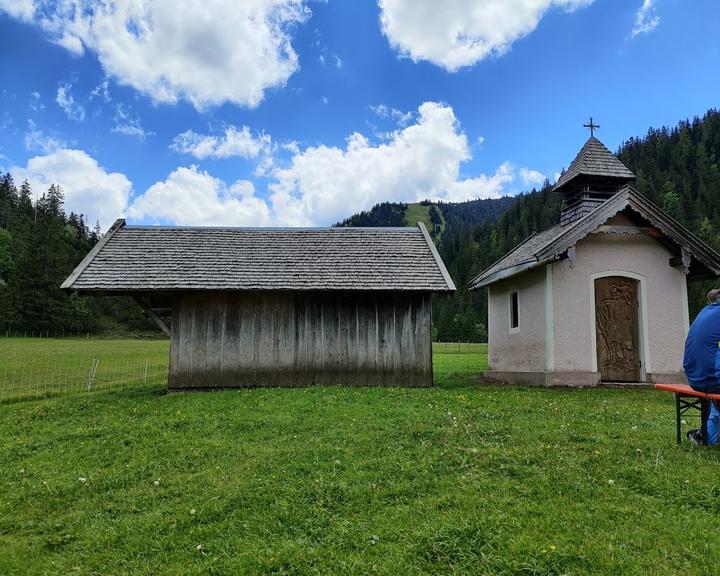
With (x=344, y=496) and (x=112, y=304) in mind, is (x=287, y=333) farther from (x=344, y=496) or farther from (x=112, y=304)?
(x=112, y=304)

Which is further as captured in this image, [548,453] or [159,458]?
[159,458]

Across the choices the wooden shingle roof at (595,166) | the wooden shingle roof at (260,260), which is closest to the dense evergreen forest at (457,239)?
the wooden shingle roof at (595,166)

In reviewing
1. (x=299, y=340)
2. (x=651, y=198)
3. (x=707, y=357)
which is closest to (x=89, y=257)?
(x=299, y=340)

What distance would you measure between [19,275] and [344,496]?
73925 mm

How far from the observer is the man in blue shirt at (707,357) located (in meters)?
5.87

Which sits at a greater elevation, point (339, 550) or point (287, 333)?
point (287, 333)

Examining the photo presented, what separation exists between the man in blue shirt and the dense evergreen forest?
5157cm

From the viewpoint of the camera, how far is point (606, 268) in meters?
14.1

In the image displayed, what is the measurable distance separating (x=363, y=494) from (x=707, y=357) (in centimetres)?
448

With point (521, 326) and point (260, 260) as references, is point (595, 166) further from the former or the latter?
point (260, 260)

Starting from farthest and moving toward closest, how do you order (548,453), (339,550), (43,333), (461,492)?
1. (43,333)
2. (548,453)
3. (461,492)
4. (339,550)

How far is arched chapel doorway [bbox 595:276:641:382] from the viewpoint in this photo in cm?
Answer: 1390

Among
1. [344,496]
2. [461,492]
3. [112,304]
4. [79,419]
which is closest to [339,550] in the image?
[344,496]

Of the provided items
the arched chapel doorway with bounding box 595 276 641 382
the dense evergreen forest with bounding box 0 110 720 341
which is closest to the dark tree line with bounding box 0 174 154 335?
the dense evergreen forest with bounding box 0 110 720 341
